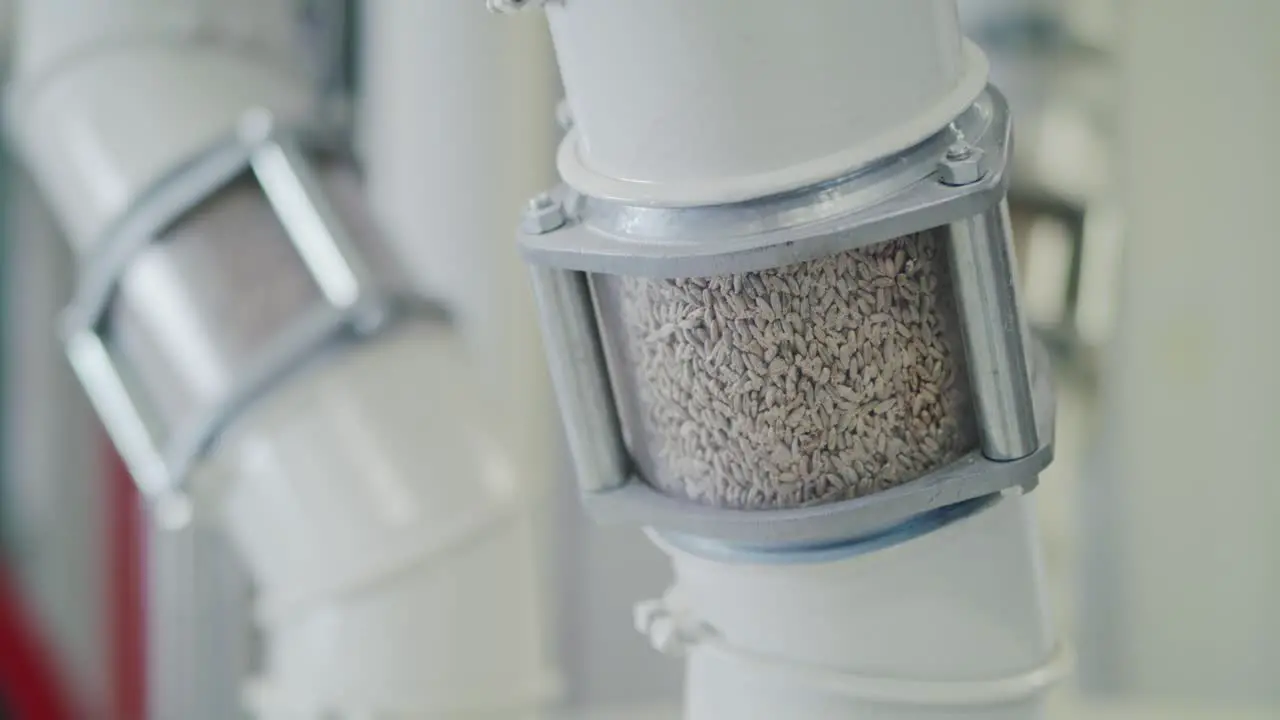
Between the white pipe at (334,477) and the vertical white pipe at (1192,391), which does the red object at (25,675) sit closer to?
the white pipe at (334,477)

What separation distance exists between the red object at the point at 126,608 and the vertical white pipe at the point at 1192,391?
1044mm

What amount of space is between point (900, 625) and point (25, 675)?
139cm

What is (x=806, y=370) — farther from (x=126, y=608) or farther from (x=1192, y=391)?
(x=126, y=608)

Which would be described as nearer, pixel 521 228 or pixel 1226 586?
pixel 521 228

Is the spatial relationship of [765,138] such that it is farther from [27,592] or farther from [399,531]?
[27,592]

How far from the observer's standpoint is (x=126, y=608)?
1492mm

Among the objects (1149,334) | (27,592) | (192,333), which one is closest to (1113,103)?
(1149,334)

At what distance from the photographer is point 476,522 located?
24.5 inches

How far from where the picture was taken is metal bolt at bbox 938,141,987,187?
30 centimetres

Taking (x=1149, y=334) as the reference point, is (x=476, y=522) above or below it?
above

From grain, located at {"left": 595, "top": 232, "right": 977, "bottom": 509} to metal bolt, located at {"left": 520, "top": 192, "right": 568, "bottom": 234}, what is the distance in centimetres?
2

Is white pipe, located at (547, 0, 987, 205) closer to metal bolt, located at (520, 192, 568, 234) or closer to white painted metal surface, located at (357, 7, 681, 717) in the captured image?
metal bolt, located at (520, 192, 568, 234)

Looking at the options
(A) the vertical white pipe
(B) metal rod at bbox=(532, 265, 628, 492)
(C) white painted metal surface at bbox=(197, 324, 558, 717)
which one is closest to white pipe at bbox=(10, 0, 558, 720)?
(C) white painted metal surface at bbox=(197, 324, 558, 717)

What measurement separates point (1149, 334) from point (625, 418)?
0.95 meters
